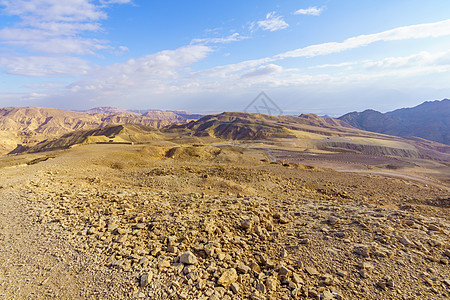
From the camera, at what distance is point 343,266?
16.8 feet

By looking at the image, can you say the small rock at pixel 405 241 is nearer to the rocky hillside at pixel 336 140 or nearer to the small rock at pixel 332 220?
the small rock at pixel 332 220

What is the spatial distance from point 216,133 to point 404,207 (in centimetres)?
8793

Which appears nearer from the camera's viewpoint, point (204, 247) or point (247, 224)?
point (204, 247)

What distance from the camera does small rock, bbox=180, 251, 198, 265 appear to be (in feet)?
16.2

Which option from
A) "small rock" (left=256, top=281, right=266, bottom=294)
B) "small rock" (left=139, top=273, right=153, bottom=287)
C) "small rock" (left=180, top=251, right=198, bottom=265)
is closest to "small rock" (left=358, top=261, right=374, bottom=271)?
"small rock" (left=256, top=281, right=266, bottom=294)

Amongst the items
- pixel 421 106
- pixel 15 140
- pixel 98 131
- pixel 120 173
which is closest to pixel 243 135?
pixel 98 131

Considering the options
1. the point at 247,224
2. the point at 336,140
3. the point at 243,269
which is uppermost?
the point at 336,140

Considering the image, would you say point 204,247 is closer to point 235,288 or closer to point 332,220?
point 235,288

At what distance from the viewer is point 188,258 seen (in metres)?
4.97

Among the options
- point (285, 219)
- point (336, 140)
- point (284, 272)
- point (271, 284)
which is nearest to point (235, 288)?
point (271, 284)

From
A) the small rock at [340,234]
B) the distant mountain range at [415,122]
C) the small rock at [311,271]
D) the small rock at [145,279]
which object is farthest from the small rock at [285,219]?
the distant mountain range at [415,122]

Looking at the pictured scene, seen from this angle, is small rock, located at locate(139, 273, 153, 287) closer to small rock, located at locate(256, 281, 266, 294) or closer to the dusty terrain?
the dusty terrain

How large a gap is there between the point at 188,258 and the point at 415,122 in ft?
579

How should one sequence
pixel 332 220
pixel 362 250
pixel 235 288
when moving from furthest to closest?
pixel 332 220 → pixel 362 250 → pixel 235 288
